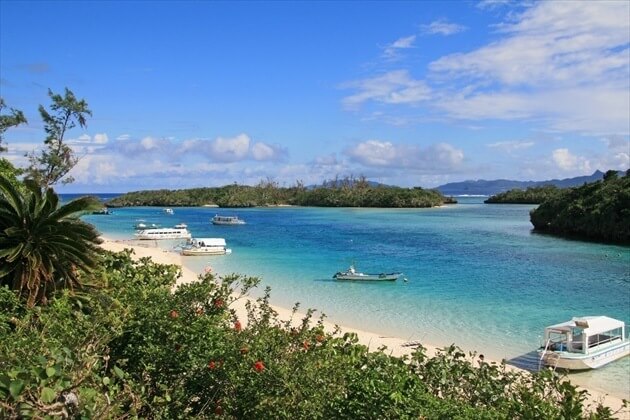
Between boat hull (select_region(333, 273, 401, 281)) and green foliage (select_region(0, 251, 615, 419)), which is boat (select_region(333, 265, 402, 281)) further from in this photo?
green foliage (select_region(0, 251, 615, 419))

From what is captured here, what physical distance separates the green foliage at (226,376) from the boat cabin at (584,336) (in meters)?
10.2

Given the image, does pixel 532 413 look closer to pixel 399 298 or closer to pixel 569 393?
pixel 569 393

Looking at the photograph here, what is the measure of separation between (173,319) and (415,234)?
53.8 m

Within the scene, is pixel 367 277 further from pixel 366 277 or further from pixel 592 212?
pixel 592 212

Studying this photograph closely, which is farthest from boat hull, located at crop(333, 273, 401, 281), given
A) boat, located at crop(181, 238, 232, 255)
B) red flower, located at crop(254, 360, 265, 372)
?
red flower, located at crop(254, 360, 265, 372)

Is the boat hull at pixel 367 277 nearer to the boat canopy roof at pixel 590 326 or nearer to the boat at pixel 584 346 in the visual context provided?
the boat at pixel 584 346

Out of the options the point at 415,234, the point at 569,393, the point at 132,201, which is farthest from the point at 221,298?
the point at 132,201

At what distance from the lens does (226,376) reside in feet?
16.9

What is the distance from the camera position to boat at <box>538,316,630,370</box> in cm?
1413

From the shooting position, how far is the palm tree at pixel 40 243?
8.42 m

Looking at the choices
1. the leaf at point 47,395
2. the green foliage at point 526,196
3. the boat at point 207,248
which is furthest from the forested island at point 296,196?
the leaf at point 47,395

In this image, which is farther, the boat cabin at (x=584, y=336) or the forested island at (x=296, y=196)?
the forested island at (x=296, y=196)

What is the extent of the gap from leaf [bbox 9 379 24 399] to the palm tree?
5.66 m

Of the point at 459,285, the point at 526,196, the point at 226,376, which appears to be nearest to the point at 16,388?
the point at 226,376
